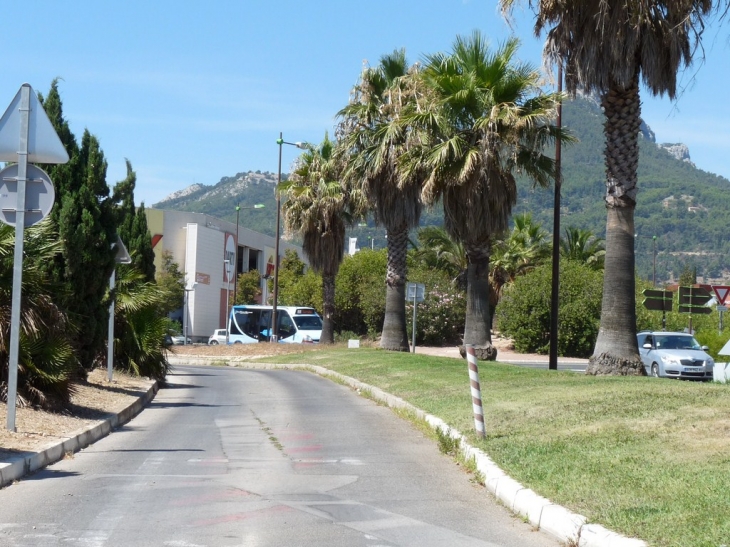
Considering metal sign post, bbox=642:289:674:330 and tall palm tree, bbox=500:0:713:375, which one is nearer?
tall palm tree, bbox=500:0:713:375

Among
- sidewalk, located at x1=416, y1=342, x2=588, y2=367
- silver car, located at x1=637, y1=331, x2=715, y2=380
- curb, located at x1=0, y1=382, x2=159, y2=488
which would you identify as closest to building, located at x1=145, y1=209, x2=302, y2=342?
sidewalk, located at x1=416, y1=342, x2=588, y2=367

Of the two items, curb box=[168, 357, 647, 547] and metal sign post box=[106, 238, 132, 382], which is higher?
metal sign post box=[106, 238, 132, 382]

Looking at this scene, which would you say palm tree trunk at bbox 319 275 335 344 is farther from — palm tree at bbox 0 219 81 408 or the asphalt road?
palm tree at bbox 0 219 81 408

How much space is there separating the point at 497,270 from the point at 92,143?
3952cm

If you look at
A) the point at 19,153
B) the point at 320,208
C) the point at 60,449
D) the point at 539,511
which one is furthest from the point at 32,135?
the point at 320,208

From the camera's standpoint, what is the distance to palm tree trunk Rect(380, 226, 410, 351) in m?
34.6

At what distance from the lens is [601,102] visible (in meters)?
20.7

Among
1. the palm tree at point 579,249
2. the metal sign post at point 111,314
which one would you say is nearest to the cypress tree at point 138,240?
the metal sign post at point 111,314

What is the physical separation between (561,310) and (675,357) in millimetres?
18126

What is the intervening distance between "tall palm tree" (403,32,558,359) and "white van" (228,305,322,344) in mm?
25857

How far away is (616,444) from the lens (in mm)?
10109

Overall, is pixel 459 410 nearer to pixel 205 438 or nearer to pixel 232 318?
pixel 205 438

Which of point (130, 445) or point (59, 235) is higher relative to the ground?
point (59, 235)

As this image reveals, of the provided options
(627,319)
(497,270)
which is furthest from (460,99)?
(497,270)
